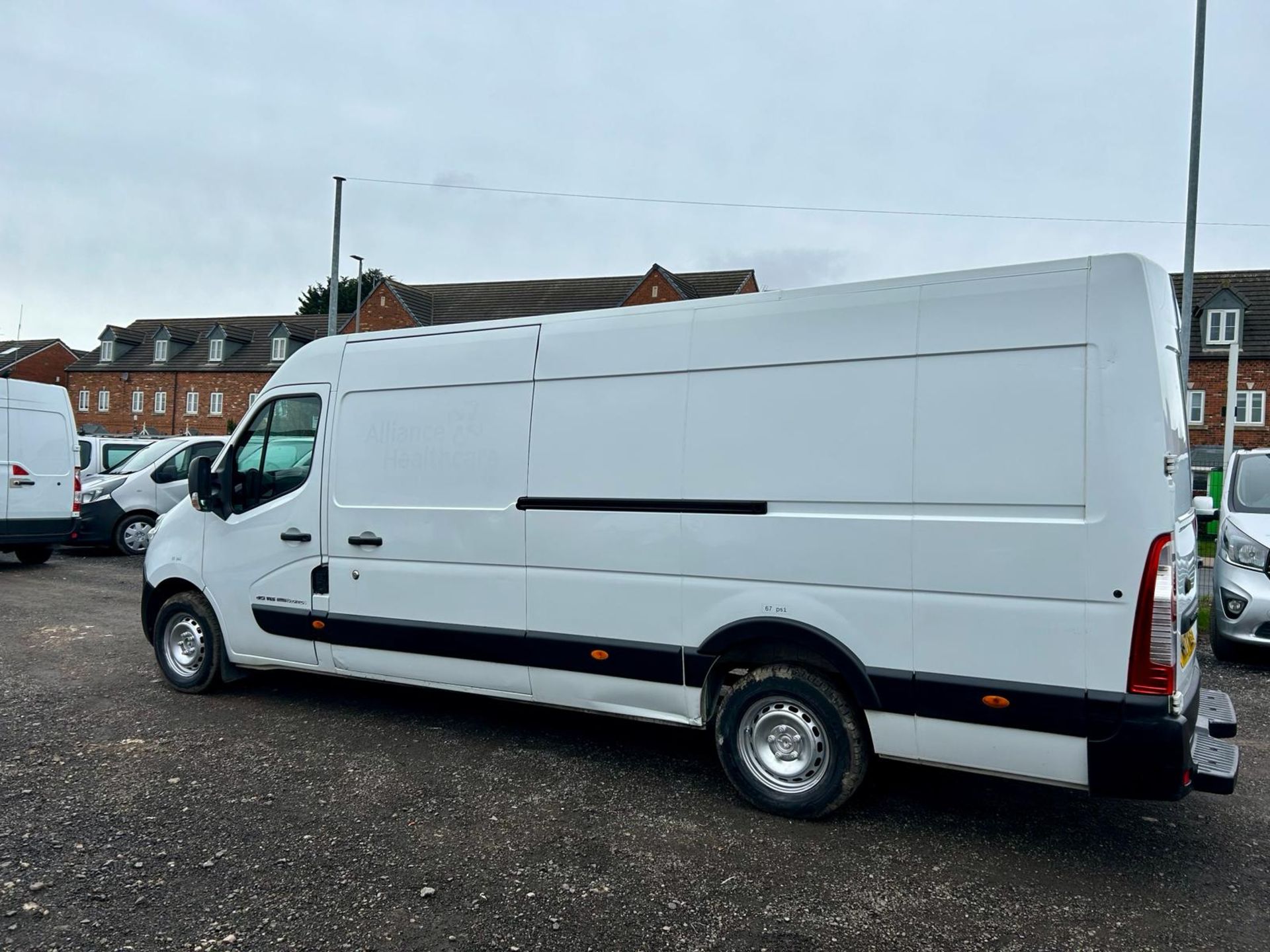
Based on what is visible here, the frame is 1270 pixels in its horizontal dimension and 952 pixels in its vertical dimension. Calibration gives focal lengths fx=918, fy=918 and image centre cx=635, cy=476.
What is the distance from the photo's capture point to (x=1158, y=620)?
3514 millimetres

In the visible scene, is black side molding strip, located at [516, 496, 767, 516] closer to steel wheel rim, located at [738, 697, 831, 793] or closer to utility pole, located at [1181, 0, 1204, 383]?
steel wheel rim, located at [738, 697, 831, 793]

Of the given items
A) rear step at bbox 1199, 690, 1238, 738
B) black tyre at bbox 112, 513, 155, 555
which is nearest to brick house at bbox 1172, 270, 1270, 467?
black tyre at bbox 112, 513, 155, 555

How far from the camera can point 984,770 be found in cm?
391

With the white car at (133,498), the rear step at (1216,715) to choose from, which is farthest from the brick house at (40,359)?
the rear step at (1216,715)

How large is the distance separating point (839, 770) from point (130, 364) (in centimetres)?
6208

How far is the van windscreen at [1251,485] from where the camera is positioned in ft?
26.2

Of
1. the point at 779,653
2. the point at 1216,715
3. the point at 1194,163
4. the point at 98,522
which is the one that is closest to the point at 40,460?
the point at 98,522

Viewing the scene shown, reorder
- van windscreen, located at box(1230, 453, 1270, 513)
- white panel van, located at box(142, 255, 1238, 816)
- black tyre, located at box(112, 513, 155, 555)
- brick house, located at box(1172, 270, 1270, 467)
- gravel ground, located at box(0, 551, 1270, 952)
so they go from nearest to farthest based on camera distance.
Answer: gravel ground, located at box(0, 551, 1270, 952), white panel van, located at box(142, 255, 1238, 816), van windscreen, located at box(1230, 453, 1270, 513), black tyre, located at box(112, 513, 155, 555), brick house, located at box(1172, 270, 1270, 467)

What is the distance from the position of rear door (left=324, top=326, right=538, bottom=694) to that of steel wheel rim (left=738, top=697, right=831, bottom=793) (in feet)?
4.30

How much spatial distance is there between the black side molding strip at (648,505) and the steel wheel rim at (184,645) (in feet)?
9.68

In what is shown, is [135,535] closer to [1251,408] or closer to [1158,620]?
[1158,620]

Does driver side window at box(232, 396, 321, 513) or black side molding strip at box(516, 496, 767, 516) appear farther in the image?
driver side window at box(232, 396, 321, 513)

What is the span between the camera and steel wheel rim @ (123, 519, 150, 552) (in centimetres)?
1412

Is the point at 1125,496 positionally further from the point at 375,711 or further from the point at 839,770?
the point at 375,711
